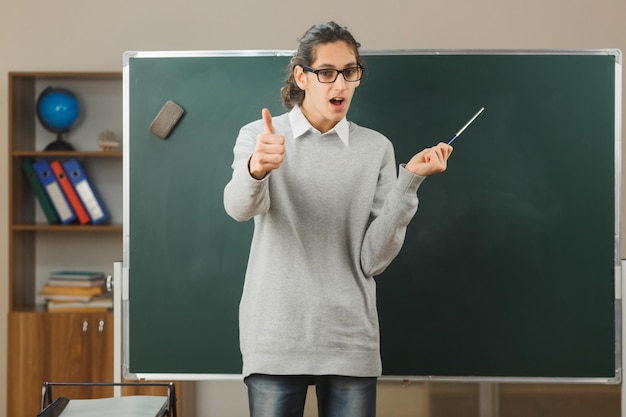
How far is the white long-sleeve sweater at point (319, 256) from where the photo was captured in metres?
1.69

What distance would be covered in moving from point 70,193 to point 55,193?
2.6 inches

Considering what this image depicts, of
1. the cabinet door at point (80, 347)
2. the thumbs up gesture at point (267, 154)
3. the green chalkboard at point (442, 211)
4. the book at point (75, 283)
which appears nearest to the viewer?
the thumbs up gesture at point (267, 154)

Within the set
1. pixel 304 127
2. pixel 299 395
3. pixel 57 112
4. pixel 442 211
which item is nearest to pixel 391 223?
pixel 304 127

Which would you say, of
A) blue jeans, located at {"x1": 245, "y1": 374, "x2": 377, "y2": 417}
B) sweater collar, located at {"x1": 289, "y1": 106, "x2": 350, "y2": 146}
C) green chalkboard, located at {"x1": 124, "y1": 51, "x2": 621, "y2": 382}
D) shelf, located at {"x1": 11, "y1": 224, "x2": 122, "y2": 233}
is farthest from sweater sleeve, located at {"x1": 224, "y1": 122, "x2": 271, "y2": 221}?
shelf, located at {"x1": 11, "y1": 224, "x2": 122, "y2": 233}

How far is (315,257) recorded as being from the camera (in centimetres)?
174

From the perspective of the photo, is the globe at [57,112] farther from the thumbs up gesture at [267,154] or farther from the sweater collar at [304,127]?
the thumbs up gesture at [267,154]

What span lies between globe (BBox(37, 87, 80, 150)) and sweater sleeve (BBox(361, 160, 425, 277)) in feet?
7.63

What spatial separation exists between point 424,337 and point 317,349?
2.99 ft

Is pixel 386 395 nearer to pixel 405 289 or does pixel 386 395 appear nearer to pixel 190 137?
pixel 405 289

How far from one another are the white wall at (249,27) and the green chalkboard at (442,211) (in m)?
1.17

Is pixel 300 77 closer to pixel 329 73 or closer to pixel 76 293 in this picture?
pixel 329 73

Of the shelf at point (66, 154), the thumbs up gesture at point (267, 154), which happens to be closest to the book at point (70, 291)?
the shelf at point (66, 154)

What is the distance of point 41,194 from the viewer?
11.7 feet

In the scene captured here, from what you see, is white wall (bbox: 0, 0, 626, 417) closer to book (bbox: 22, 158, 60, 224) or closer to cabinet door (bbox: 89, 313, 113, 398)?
book (bbox: 22, 158, 60, 224)
